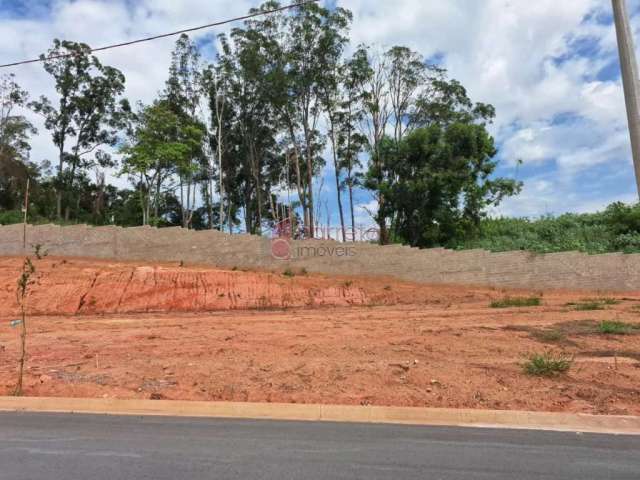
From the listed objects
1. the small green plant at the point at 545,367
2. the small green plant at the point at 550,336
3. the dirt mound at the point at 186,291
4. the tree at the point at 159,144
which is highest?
the tree at the point at 159,144

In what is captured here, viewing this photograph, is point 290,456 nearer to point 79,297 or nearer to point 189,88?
point 79,297

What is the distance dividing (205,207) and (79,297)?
26915 millimetres

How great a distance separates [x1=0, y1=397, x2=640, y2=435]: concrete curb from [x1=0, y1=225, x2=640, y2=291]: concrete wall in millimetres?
18279

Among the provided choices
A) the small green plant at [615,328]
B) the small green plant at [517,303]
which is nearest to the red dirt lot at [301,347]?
the small green plant at [615,328]

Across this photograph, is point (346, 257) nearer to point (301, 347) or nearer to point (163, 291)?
point (163, 291)

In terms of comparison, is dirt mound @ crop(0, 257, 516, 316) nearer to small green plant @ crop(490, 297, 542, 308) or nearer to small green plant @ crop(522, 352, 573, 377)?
small green plant @ crop(490, 297, 542, 308)

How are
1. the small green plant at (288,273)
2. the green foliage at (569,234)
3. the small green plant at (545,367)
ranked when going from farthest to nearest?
1. the green foliage at (569,234)
2. the small green plant at (288,273)
3. the small green plant at (545,367)

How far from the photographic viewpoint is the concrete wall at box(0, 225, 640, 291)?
81.5 ft

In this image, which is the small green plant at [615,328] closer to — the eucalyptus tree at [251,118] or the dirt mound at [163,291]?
the dirt mound at [163,291]

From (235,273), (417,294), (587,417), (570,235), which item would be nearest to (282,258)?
(235,273)

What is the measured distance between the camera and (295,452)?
17.7ft

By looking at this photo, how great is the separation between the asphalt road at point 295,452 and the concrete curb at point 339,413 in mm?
360

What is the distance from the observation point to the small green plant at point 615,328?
1177 centimetres

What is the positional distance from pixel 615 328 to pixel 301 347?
766 centimetres
